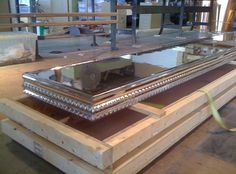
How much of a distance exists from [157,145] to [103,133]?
0.27 m

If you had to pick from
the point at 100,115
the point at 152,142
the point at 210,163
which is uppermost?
the point at 100,115

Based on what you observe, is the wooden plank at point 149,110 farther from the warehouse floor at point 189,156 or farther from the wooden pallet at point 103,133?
the warehouse floor at point 189,156

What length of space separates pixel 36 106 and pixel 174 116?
760 millimetres

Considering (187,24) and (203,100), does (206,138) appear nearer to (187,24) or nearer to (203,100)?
(203,100)

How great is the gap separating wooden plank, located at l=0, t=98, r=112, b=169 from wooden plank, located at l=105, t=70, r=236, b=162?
2.3 inches

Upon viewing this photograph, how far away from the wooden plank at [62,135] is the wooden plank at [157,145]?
0.38 feet

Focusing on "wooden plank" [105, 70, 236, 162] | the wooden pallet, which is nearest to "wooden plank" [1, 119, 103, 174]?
the wooden pallet

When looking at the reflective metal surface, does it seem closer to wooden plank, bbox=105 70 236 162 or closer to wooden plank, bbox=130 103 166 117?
wooden plank, bbox=130 103 166 117

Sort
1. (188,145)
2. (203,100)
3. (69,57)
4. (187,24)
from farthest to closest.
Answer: (187,24) → (69,57) → (203,100) → (188,145)

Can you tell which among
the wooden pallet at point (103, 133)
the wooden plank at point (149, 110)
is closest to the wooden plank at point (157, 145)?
the wooden pallet at point (103, 133)

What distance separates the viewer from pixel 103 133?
4.18 feet

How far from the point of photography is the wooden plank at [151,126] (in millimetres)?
1009

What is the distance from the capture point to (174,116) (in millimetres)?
1295

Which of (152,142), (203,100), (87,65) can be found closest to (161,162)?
(152,142)
